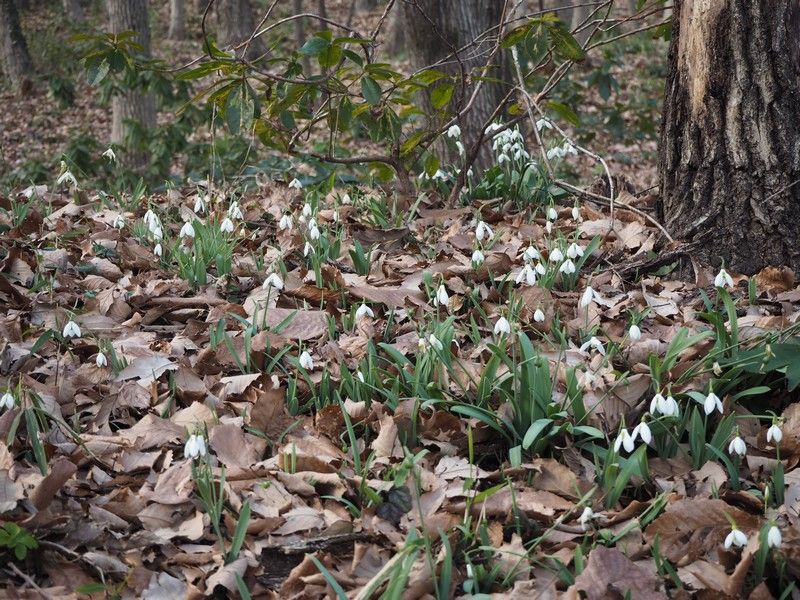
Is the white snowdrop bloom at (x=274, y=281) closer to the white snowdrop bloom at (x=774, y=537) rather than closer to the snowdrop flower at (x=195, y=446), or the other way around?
the snowdrop flower at (x=195, y=446)

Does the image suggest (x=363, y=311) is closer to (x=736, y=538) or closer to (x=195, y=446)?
(x=195, y=446)

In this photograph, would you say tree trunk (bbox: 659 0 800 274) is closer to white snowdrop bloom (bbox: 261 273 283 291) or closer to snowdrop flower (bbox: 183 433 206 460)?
white snowdrop bloom (bbox: 261 273 283 291)

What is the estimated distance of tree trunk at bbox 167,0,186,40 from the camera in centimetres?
Result: 2002

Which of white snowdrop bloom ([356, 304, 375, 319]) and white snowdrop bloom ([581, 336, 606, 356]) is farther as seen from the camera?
white snowdrop bloom ([356, 304, 375, 319])

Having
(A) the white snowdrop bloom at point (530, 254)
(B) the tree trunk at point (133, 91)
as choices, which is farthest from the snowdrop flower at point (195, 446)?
(B) the tree trunk at point (133, 91)

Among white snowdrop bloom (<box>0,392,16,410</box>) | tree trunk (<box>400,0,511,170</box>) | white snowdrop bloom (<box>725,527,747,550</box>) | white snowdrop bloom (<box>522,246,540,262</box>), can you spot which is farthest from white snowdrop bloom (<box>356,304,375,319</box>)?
tree trunk (<box>400,0,511,170</box>)

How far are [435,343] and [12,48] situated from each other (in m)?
16.4

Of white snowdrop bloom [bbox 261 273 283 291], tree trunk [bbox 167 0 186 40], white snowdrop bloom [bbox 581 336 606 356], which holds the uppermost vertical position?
tree trunk [bbox 167 0 186 40]

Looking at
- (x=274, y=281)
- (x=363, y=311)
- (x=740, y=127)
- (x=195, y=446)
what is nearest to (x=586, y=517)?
(x=195, y=446)

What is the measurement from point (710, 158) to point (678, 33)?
55 cm

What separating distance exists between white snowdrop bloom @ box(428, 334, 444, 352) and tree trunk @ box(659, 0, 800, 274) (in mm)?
1436

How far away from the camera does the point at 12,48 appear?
53.2 ft

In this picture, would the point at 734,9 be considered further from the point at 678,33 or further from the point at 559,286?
the point at 559,286

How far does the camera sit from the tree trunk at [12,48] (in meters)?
16.1
